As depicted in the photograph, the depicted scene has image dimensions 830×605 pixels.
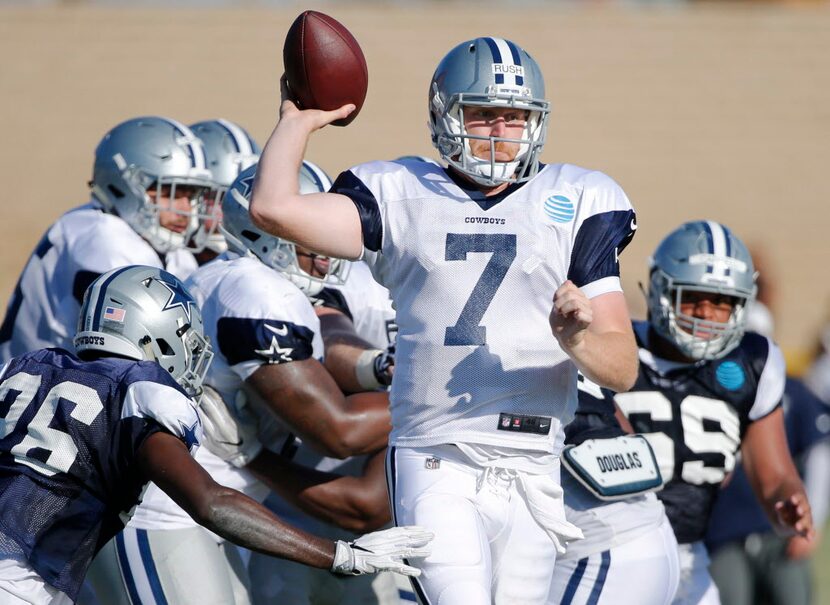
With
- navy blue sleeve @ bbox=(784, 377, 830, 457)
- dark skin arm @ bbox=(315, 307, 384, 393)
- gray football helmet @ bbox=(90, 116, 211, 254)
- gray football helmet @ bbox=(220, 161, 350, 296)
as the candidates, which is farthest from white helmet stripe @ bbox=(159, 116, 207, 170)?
navy blue sleeve @ bbox=(784, 377, 830, 457)

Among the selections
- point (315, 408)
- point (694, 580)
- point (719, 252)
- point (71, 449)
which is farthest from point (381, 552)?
point (719, 252)

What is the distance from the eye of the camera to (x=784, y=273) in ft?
57.5

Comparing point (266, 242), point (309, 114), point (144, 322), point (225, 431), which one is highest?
point (309, 114)

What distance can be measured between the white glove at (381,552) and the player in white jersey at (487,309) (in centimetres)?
13

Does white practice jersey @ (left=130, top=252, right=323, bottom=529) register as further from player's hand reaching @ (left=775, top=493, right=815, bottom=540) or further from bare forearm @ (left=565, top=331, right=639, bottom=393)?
player's hand reaching @ (left=775, top=493, right=815, bottom=540)

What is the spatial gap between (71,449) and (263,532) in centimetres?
54

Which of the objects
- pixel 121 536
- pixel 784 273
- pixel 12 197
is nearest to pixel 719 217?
pixel 784 273

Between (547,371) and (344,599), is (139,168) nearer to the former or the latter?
(344,599)

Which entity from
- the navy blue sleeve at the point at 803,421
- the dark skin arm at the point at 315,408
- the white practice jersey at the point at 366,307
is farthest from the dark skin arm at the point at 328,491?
the navy blue sleeve at the point at 803,421

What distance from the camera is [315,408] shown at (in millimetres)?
3943

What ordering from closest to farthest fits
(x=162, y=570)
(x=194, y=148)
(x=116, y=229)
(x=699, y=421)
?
(x=162, y=570), (x=699, y=421), (x=116, y=229), (x=194, y=148)

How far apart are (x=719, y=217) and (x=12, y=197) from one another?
9.96 m

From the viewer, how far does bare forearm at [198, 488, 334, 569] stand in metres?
2.96

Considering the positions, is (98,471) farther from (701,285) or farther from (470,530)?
(701,285)
